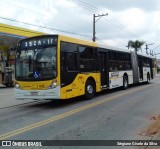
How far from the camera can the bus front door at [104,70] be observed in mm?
18391

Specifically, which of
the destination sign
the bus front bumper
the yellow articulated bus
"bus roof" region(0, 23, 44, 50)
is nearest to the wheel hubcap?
the yellow articulated bus

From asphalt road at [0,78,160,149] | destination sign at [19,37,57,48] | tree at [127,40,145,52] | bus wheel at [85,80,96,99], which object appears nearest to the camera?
asphalt road at [0,78,160,149]

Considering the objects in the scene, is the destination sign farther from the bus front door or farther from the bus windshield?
the bus front door

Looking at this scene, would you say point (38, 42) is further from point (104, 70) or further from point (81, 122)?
point (104, 70)

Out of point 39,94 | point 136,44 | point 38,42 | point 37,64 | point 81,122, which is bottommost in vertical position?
point 81,122

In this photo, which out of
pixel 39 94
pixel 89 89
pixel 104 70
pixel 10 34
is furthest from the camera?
pixel 10 34

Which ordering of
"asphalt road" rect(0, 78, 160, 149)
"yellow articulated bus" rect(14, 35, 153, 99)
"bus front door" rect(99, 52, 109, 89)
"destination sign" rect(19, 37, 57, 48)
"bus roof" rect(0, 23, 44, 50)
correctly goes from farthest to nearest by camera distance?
"bus roof" rect(0, 23, 44, 50), "bus front door" rect(99, 52, 109, 89), "destination sign" rect(19, 37, 57, 48), "yellow articulated bus" rect(14, 35, 153, 99), "asphalt road" rect(0, 78, 160, 149)

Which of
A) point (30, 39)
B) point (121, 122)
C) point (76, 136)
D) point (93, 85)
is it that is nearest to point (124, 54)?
point (93, 85)

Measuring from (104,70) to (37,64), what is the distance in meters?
5.87

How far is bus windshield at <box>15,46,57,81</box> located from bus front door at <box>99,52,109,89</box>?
203 inches

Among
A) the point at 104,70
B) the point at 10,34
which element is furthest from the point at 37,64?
the point at 10,34

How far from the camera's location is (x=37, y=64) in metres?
13.8

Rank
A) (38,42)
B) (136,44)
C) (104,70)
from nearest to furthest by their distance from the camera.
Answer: (38,42)
(104,70)
(136,44)

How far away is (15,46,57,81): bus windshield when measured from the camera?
13547 millimetres
